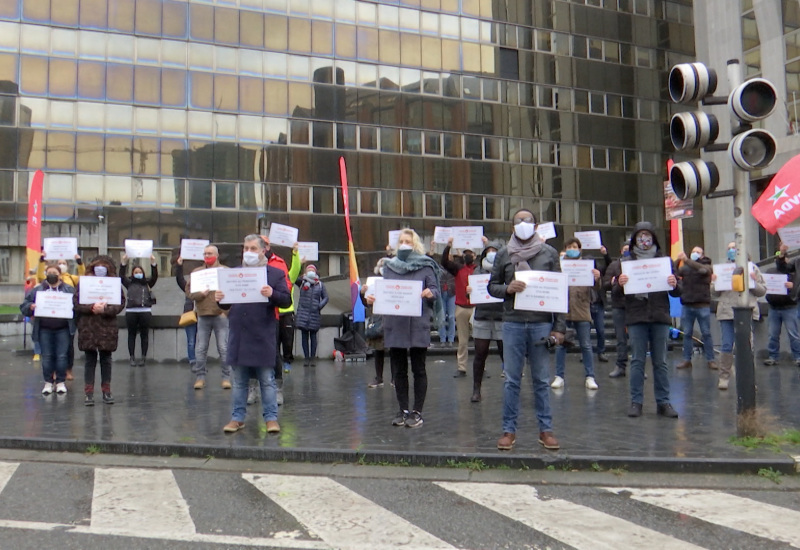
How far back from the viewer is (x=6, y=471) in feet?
21.6

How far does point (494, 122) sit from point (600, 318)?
3560 centimetres

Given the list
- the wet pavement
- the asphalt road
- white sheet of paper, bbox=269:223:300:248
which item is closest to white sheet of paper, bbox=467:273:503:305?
the wet pavement

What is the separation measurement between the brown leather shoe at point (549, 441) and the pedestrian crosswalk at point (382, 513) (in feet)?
2.49

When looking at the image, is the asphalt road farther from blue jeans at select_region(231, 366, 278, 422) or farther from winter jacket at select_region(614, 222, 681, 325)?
winter jacket at select_region(614, 222, 681, 325)

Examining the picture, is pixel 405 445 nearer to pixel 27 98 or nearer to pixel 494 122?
pixel 27 98

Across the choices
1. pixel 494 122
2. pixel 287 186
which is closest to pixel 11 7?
pixel 287 186

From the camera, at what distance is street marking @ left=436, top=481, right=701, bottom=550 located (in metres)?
4.63

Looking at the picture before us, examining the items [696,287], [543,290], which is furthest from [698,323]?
[543,290]

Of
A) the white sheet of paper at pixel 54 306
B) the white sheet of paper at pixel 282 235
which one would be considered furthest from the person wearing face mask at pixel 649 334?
the white sheet of paper at pixel 54 306

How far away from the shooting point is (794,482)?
6.02 meters

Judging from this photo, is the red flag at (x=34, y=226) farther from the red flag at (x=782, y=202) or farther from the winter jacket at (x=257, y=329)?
the red flag at (x=782, y=202)

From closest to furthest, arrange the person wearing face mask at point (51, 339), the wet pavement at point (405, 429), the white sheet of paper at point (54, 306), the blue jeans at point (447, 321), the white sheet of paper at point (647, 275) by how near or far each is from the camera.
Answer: the wet pavement at point (405, 429) → the white sheet of paper at point (647, 275) → the white sheet of paper at point (54, 306) → the person wearing face mask at point (51, 339) → the blue jeans at point (447, 321)

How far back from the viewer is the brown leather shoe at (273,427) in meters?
7.72

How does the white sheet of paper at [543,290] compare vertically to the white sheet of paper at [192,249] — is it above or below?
below
